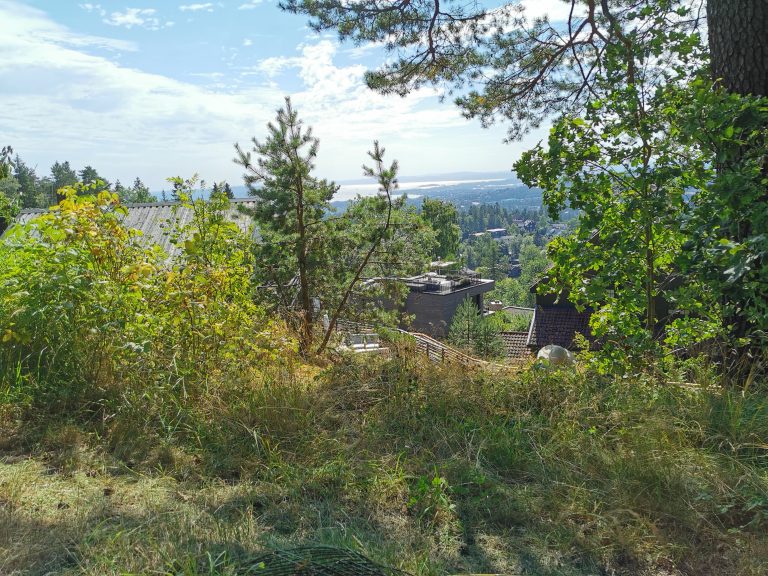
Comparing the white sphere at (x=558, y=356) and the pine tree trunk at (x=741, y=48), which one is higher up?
the pine tree trunk at (x=741, y=48)

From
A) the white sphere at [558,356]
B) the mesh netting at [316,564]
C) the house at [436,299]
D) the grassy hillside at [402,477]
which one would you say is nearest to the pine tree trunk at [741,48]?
the white sphere at [558,356]

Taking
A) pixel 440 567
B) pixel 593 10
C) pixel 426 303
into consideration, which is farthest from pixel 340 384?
pixel 426 303

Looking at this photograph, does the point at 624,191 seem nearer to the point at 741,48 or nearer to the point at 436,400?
the point at 741,48

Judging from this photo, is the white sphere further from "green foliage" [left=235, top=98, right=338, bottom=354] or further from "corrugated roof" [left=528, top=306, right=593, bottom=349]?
"corrugated roof" [left=528, top=306, right=593, bottom=349]

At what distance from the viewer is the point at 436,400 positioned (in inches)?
136

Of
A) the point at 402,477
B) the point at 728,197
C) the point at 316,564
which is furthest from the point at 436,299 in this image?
the point at 316,564

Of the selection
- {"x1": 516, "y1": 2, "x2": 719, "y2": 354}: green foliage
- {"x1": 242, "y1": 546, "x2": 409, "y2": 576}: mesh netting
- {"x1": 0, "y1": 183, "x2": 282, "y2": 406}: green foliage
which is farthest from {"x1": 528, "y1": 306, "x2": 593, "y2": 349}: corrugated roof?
{"x1": 242, "y1": 546, "x2": 409, "y2": 576}: mesh netting

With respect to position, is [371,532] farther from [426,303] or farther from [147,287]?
[426,303]

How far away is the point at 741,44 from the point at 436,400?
325 centimetres

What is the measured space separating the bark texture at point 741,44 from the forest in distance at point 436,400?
0.02 metres

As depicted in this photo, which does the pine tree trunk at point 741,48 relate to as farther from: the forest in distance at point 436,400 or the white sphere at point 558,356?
the white sphere at point 558,356

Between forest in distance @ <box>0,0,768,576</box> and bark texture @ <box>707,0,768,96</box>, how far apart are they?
15 mm

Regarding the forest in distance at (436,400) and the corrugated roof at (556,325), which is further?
the corrugated roof at (556,325)

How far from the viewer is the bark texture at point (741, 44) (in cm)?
379
